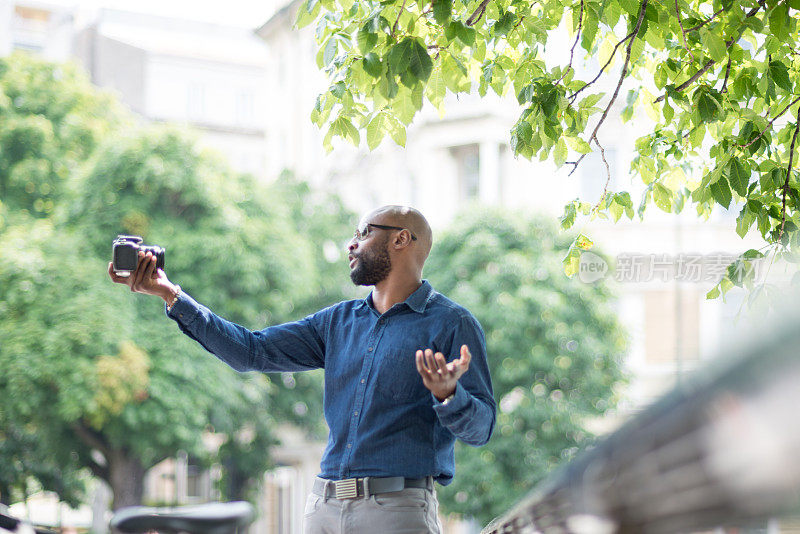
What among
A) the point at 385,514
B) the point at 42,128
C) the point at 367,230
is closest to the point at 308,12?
the point at 367,230

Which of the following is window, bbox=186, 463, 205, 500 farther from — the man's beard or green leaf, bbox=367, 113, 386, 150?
green leaf, bbox=367, 113, 386, 150

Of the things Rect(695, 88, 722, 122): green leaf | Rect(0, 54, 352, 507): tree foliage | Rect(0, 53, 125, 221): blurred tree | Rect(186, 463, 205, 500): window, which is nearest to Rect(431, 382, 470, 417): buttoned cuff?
Rect(695, 88, 722, 122): green leaf

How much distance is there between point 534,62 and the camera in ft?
11.6

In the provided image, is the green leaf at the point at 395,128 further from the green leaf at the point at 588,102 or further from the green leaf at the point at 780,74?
the green leaf at the point at 780,74

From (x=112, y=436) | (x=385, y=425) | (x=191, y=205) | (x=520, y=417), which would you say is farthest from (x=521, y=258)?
(x=385, y=425)

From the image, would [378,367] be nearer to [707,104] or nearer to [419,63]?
[419,63]

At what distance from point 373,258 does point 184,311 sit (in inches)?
24.4

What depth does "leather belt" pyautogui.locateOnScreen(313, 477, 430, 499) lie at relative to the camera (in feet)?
9.77

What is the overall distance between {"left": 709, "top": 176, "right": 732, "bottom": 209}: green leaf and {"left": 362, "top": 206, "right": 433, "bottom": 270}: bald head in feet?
3.23

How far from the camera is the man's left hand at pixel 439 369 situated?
99.0 inches

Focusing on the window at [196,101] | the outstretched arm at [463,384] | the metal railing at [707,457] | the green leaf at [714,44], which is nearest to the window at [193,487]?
the window at [196,101]

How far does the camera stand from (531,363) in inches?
683

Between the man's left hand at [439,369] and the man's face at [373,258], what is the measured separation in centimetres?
82

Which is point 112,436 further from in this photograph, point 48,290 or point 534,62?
point 534,62
